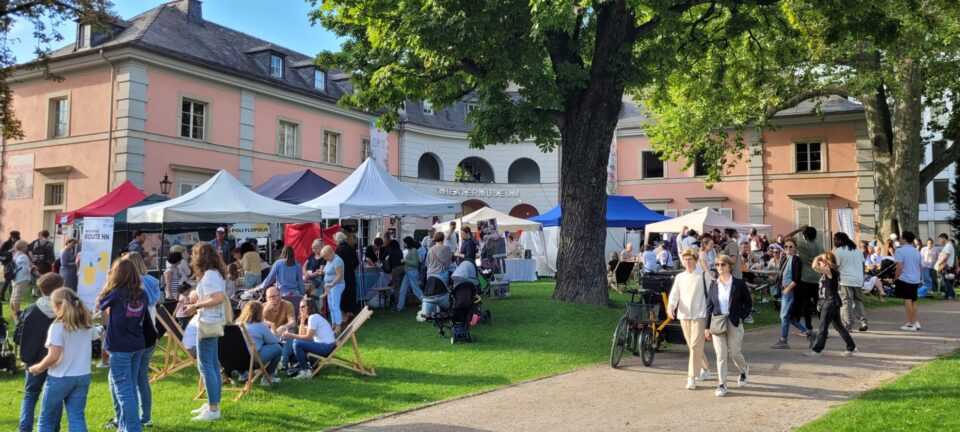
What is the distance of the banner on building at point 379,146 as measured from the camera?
106 ft

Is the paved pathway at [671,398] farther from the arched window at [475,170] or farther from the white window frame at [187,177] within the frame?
the arched window at [475,170]

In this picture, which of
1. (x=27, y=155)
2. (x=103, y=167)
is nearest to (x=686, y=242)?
(x=103, y=167)

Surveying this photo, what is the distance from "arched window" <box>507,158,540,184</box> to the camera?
3878 centimetres

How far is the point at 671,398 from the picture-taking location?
23.7ft

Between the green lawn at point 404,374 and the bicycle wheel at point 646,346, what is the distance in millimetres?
738

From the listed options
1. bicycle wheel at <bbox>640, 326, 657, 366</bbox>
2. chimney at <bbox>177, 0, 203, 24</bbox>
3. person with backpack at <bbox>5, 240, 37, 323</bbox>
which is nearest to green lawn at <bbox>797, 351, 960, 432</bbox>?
Result: bicycle wheel at <bbox>640, 326, 657, 366</bbox>

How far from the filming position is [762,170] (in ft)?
103

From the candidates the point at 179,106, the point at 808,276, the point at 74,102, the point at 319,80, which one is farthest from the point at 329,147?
the point at 808,276

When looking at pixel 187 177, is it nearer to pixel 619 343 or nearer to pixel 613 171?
pixel 619 343

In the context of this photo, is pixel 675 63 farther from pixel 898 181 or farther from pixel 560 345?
pixel 898 181

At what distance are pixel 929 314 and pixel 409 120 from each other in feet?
81.1

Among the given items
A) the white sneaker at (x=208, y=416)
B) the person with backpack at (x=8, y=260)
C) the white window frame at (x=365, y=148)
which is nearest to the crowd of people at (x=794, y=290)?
the white sneaker at (x=208, y=416)

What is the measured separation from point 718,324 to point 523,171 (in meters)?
31.8

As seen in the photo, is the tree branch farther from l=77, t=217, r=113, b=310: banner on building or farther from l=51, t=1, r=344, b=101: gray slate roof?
l=77, t=217, r=113, b=310: banner on building
